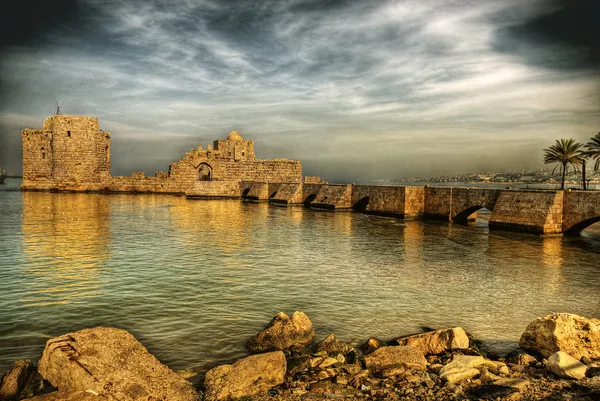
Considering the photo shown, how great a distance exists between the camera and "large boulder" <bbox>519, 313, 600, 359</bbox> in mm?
5547

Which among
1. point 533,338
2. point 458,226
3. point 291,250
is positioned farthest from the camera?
point 458,226

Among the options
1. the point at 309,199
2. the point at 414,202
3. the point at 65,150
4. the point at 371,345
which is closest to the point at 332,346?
the point at 371,345

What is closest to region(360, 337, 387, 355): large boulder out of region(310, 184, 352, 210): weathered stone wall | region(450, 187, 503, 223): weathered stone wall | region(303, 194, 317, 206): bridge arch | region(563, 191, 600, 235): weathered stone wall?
region(563, 191, 600, 235): weathered stone wall

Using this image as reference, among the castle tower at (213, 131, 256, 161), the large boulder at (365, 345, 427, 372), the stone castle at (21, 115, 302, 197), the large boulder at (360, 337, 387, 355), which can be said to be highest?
the castle tower at (213, 131, 256, 161)

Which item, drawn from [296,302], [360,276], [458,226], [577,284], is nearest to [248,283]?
[296,302]

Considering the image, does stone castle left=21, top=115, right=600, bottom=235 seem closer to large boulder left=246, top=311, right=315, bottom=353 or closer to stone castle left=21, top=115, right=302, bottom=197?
stone castle left=21, top=115, right=302, bottom=197

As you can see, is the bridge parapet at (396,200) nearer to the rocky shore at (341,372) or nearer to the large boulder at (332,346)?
the rocky shore at (341,372)

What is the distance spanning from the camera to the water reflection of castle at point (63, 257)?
8531 millimetres

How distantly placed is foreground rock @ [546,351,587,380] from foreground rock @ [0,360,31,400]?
625 centimetres

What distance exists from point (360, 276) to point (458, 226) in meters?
12.9

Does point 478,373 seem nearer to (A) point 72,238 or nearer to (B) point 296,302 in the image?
(B) point 296,302

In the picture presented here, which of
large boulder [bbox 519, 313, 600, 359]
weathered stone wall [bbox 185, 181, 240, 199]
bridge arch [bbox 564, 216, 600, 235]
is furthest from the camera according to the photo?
weathered stone wall [bbox 185, 181, 240, 199]

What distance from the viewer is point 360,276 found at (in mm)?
10336

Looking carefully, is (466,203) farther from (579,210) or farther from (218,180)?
(218,180)
